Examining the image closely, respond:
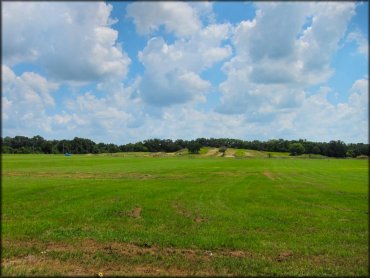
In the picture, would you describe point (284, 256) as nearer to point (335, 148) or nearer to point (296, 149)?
point (335, 148)

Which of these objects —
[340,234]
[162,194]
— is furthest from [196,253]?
[162,194]

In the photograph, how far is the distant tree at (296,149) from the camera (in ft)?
612

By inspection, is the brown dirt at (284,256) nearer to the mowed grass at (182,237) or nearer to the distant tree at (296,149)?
the mowed grass at (182,237)

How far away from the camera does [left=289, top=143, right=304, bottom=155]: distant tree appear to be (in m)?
187

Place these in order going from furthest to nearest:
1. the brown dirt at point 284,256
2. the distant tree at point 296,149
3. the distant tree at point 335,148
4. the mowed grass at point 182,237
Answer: the distant tree at point 296,149
the distant tree at point 335,148
the brown dirt at point 284,256
the mowed grass at point 182,237

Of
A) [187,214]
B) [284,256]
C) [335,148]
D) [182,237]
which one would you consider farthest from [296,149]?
[284,256]

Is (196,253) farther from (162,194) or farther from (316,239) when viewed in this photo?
(162,194)

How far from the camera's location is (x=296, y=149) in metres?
190

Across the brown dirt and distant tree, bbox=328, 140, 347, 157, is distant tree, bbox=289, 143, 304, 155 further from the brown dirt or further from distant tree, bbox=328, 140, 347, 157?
the brown dirt

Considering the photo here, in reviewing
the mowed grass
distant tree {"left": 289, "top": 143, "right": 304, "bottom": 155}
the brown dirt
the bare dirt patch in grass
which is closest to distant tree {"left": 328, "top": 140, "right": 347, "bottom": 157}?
distant tree {"left": 289, "top": 143, "right": 304, "bottom": 155}

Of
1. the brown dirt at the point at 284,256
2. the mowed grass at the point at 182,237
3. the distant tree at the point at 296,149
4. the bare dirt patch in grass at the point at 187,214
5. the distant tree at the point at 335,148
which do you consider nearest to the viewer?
the mowed grass at the point at 182,237

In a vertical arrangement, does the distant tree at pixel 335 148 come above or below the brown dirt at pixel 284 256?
above

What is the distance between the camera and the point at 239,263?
10.2 m

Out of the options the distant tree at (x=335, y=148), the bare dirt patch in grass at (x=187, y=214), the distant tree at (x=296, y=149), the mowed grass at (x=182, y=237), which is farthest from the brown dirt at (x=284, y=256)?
the distant tree at (x=296, y=149)
